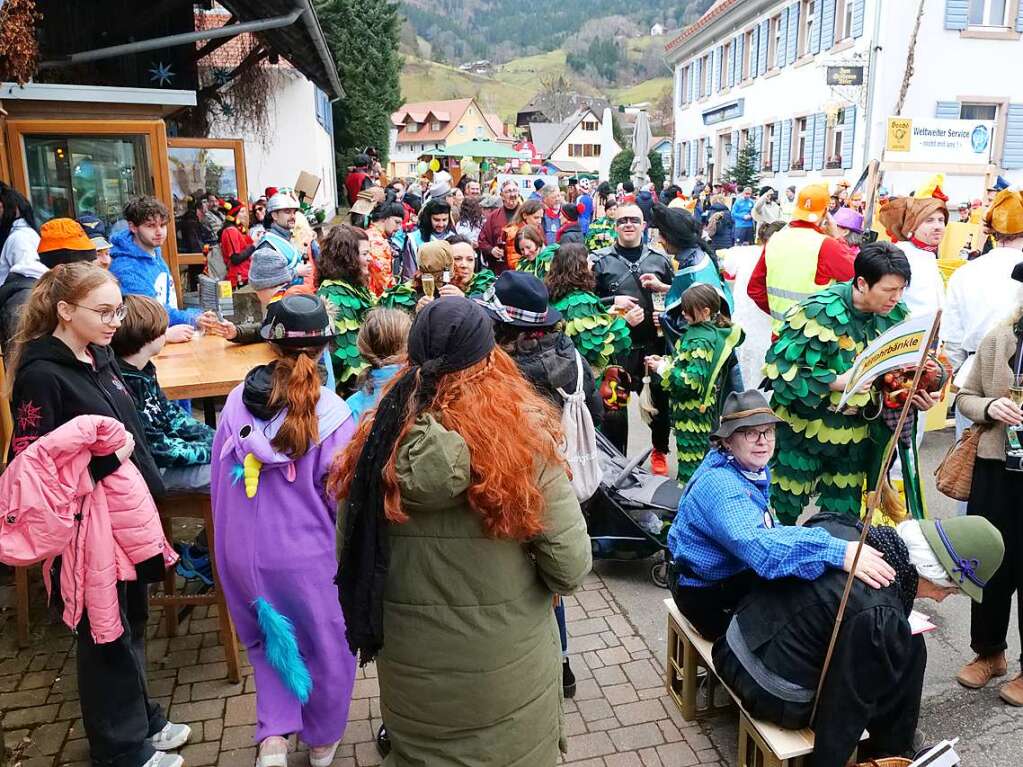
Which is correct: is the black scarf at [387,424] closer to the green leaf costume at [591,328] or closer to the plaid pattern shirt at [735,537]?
the plaid pattern shirt at [735,537]

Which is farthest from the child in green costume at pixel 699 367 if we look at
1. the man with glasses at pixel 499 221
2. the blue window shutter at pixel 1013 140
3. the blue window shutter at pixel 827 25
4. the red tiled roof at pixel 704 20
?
the red tiled roof at pixel 704 20

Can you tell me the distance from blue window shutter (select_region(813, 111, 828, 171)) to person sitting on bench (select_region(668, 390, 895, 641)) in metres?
22.3

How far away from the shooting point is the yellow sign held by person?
10.4ft

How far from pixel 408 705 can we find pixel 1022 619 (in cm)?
283

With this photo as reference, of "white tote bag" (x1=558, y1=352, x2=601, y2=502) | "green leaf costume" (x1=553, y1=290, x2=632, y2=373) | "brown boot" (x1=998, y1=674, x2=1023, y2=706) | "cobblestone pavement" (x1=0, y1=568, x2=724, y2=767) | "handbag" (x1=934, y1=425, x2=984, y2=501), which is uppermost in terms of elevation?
"green leaf costume" (x1=553, y1=290, x2=632, y2=373)

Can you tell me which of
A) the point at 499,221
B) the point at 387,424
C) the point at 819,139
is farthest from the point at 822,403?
the point at 819,139

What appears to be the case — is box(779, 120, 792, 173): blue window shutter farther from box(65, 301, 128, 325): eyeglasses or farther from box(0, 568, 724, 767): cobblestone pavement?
box(65, 301, 128, 325): eyeglasses

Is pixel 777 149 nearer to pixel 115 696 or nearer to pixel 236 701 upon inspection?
pixel 236 701

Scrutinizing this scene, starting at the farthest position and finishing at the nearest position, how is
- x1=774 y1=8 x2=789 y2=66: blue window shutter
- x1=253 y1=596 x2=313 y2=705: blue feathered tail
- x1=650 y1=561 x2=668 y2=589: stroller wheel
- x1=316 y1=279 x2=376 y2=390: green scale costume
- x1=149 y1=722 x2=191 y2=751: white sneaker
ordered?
x1=774 y1=8 x2=789 y2=66: blue window shutter, x1=316 y1=279 x2=376 y2=390: green scale costume, x1=650 y1=561 x2=668 y2=589: stroller wheel, x1=149 y1=722 x2=191 y2=751: white sneaker, x1=253 y1=596 x2=313 y2=705: blue feathered tail

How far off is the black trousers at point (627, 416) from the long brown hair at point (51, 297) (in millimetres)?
3507

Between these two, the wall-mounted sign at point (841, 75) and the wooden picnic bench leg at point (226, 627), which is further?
the wall-mounted sign at point (841, 75)

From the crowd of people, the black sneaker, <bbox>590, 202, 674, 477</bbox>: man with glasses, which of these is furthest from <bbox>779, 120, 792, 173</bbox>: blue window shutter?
the black sneaker

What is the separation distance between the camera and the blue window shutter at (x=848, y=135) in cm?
2122

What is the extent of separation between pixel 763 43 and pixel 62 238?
26.9m
